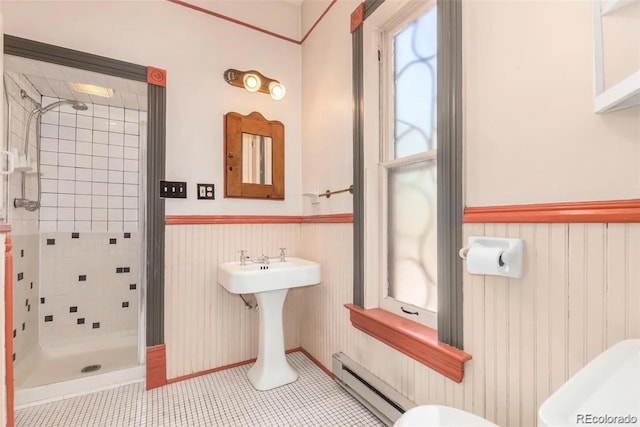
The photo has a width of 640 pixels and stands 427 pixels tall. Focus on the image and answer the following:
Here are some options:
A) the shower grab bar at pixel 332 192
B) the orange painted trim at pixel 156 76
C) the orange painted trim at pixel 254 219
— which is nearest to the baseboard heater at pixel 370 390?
the orange painted trim at pixel 254 219

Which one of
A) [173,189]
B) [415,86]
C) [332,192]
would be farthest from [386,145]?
[173,189]

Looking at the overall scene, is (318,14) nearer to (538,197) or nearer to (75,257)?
(538,197)

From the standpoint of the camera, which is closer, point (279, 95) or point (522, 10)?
point (522, 10)

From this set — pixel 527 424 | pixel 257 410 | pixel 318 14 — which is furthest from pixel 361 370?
pixel 318 14

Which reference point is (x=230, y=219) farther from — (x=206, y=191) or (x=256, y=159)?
(x=256, y=159)

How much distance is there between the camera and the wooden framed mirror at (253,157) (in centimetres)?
215

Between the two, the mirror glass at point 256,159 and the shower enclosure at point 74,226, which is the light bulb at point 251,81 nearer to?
the mirror glass at point 256,159

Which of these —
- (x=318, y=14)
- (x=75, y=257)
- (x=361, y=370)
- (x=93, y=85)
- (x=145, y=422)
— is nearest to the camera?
(x=145, y=422)

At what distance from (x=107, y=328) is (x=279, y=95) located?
7.88 feet

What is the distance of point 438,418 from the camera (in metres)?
1.04

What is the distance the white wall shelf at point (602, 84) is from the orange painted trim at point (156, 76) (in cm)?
213

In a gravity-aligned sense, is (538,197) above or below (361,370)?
above

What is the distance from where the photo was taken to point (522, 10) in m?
0.99

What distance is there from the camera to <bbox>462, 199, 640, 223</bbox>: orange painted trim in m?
0.77
